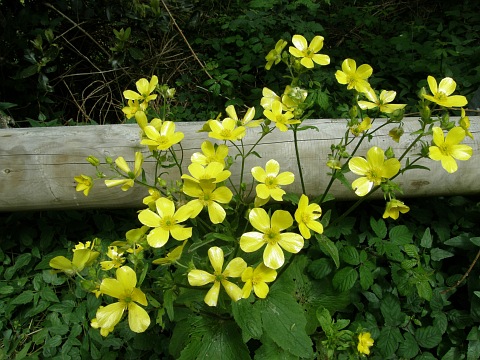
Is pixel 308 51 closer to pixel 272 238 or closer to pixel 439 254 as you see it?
pixel 272 238

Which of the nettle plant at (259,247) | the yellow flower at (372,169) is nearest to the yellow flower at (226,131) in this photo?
the nettle plant at (259,247)

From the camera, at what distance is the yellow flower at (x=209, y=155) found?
44.0 inches

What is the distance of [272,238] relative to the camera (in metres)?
0.97

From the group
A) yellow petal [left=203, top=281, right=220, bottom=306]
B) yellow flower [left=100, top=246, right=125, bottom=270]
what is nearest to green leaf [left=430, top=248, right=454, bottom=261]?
yellow petal [left=203, top=281, right=220, bottom=306]

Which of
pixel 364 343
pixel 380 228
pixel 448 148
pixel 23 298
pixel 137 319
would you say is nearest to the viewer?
pixel 137 319

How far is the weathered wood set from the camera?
1785 mm

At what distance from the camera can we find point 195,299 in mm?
1201

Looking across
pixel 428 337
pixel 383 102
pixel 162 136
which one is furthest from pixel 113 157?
pixel 428 337

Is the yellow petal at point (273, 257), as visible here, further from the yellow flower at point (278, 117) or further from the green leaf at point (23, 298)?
the green leaf at point (23, 298)

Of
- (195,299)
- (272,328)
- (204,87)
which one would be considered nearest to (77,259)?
(195,299)

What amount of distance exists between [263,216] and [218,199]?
0.12 metres

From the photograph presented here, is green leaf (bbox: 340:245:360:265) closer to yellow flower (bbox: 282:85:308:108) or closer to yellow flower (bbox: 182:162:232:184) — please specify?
yellow flower (bbox: 282:85:308:108)

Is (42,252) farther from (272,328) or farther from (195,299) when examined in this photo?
(272,328)

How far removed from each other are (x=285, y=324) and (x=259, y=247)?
1.24ft
